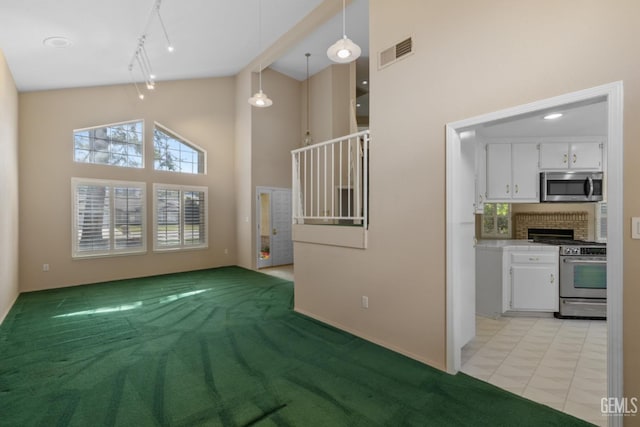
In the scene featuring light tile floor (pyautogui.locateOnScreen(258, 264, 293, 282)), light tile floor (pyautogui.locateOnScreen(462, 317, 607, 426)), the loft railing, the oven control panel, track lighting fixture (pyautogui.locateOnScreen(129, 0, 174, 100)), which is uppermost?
track lighting fixture (pyautogui.locateOnScreen(129, 0, 174, 100))

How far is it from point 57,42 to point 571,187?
23.4 feet

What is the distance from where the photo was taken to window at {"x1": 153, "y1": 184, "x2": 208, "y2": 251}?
6461 mm

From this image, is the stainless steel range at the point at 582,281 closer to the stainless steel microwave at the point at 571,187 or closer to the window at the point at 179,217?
the stainless steel microwave at the point at 571,187

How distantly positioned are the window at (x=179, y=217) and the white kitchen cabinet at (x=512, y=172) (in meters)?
5.97

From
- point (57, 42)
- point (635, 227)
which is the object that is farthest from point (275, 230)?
point (635, 227)

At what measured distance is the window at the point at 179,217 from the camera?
6.46 meters

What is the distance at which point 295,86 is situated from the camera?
7945mm

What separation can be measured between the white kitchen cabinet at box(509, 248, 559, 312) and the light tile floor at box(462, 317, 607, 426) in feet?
0.64

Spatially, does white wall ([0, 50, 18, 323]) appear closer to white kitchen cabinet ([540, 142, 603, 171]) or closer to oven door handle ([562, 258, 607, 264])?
oven door handle ([562, 258, 607, 264])

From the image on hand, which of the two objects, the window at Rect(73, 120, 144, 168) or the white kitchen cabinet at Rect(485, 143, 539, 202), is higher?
the window at Rect(73, 120, 144, 168)

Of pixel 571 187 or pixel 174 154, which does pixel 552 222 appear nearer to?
pixel 571 187

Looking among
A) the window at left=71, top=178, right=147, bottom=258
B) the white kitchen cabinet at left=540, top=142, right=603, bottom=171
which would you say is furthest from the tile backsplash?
the window at left=71, top=178, right=147, bottom=258

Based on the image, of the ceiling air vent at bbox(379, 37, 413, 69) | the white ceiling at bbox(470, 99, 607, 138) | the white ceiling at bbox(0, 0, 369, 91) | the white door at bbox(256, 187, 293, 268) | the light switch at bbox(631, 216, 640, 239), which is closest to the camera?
the light switch at bbox(631, 216, 640, 239)

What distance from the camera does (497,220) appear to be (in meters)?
4.90
